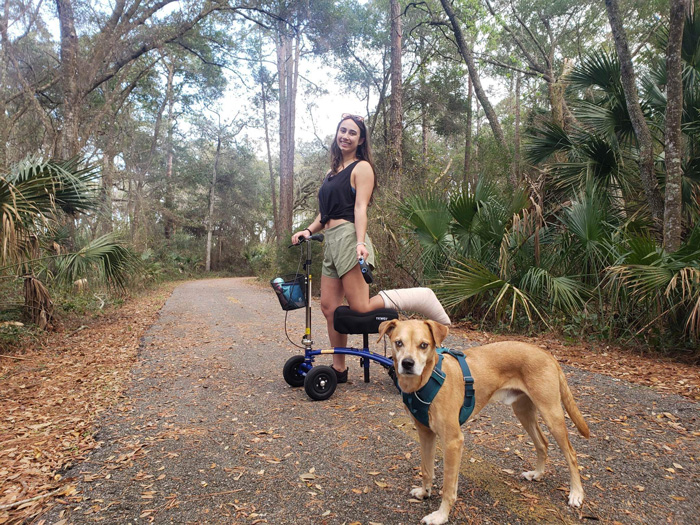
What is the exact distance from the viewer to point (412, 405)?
2023 mm

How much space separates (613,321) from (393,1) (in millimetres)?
10967

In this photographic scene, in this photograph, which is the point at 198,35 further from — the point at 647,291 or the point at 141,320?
the point at 647,291

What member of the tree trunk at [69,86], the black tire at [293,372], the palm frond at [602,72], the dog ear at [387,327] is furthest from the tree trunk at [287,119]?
the dog ear at [387,327]

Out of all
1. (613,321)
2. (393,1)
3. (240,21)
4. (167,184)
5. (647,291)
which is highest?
(240,21)

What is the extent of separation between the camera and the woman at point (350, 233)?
11.1ft

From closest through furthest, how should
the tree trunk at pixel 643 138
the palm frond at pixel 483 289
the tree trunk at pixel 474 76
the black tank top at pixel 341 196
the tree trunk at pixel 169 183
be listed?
the black tank top at pixel 341 196
the tree trunk at pixel 643 138
the palm frond at pixel 483 289
the tree trunk at pixel 474 76
the tree trunk at pixel 169 183

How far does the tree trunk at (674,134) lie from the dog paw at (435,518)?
5.07 metres

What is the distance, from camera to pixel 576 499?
79.4 inches

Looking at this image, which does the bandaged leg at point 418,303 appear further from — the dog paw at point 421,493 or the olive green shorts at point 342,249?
the dog paw at point 421,493

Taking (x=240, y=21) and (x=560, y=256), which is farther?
(x=240, y=21)

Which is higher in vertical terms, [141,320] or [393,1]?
[393,1]

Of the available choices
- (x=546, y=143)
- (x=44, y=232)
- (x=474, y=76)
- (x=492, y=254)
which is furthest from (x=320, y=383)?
(x=474, y=76)

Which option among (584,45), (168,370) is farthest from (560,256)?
(584,45)

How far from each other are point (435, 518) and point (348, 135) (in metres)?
2.85
